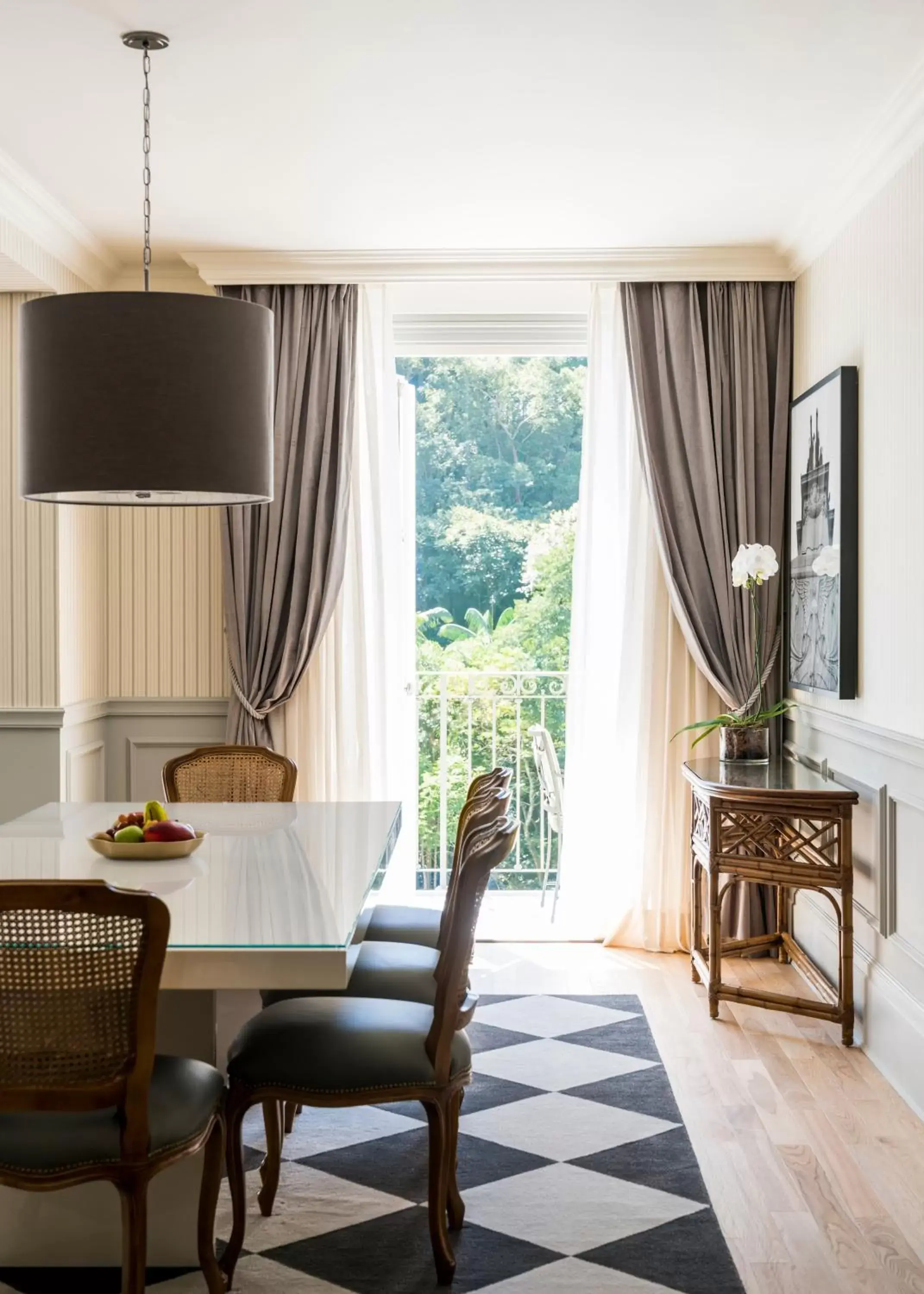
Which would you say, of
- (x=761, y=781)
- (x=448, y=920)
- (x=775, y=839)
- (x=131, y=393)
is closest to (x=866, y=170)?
(x=761, y=781)

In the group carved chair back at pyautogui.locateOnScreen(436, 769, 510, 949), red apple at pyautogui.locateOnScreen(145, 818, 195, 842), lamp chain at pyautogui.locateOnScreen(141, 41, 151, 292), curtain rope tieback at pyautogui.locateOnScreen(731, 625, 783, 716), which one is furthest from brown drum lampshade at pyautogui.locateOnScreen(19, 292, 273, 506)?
curtain rope tieback at pyautogui.locateOnScreen(731, 625, 783, 716)

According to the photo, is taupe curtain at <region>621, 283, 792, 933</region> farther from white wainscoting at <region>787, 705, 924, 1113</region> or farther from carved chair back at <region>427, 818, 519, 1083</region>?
carved chair back at <region>427, 818, 519, 1083</region>

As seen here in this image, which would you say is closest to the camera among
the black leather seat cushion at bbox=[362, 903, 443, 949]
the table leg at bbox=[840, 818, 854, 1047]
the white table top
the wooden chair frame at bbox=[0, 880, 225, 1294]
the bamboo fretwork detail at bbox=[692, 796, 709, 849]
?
the wooden chair frame at bbox=[0, 880, 225, 1294]

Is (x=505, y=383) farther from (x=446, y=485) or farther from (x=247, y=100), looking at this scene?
(x=247, y=100)

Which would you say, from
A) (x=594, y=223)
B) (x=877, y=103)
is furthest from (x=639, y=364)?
(x=877, y=103)

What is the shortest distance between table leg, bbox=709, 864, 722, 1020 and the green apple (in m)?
1.98

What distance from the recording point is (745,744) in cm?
449

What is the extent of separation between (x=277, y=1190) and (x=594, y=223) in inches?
131

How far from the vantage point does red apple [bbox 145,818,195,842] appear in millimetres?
2863

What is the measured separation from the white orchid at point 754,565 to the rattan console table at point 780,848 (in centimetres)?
66

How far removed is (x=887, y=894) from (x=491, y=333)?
2.77 meters

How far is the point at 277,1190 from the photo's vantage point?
286 centimetres

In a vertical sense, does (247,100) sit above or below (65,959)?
above

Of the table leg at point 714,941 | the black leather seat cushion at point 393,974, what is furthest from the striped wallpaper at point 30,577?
the table leg at point 714,941
